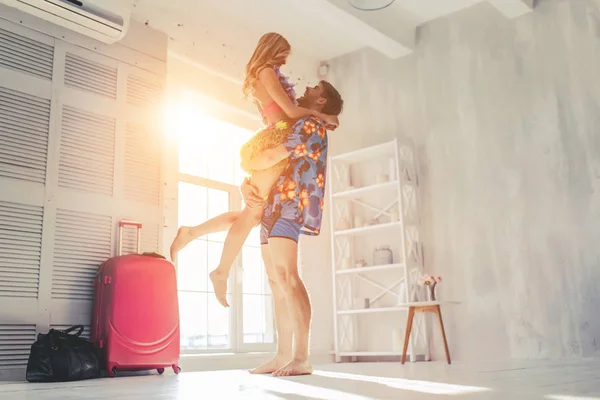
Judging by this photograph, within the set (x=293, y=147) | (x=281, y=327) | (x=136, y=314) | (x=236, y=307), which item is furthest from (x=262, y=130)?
(x=236, y=307)

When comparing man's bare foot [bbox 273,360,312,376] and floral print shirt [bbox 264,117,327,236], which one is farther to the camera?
floral print shirt [bbox 264,117,327,236]

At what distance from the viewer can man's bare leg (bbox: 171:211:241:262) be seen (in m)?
2.89

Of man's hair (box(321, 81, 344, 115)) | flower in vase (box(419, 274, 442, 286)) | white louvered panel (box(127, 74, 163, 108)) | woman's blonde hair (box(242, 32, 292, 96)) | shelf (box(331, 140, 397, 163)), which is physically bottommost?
flower in vase (box(419, 274, 442, 286))

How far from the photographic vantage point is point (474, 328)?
4762 millimetres

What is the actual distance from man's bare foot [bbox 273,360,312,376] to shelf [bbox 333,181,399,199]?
9.26ft

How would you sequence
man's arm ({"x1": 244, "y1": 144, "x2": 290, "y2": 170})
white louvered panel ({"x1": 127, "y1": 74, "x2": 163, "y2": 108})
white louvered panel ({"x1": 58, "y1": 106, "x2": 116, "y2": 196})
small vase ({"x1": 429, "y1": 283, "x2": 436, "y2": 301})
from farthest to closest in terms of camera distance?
small vase ({"x1": 429, "y1": 283, "x2": 436, "y2": 301}), white louvered panel ({"x1": 127, "y1": 74, "x2": 163, "y2": 108}), white louvered panel ({"x1": 58, "y1": 106, "x2": 116, "y2": 196}), man's arm ({"x1": 244, "y1": 144, "x2": 290, "y2": 170})

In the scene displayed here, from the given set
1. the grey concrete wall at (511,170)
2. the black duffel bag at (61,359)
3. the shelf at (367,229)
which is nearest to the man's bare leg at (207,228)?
the black duffel bag at (61,359)

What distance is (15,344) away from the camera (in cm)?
339

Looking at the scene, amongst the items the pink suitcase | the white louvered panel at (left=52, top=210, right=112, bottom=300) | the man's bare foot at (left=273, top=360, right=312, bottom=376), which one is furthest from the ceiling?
the man's bare foot at (left=273, top=360, right=312, bottom=376)

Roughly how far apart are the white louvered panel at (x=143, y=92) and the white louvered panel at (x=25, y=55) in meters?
0.59

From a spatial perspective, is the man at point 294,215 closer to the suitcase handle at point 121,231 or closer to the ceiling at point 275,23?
the suitcase handle at point 121,231

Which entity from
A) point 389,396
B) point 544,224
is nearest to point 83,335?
point 389,396

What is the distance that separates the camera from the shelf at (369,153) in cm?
524

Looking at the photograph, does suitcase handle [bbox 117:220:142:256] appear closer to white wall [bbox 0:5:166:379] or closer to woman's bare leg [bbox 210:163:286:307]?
white wall [bbox 0:5:166:379]
